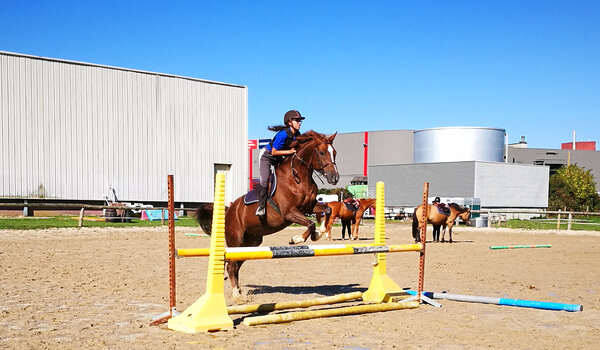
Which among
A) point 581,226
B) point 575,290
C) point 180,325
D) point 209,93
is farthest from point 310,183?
point 209,93

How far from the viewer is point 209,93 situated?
44.8 metres

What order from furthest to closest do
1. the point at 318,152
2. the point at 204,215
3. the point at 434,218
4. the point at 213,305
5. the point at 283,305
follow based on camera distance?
the point at 434,218
the point at 204,215
the point at 318,152
the point at 283,305
the point at 213,305

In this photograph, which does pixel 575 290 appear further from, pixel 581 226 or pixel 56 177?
pixel 56 177

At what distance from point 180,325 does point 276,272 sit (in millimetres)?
5590

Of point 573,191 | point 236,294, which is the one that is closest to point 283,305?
point 236,294

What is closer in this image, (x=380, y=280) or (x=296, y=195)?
(x=296, y=195)

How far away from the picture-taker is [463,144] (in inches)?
2148

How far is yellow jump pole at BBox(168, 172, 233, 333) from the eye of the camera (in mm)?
6020

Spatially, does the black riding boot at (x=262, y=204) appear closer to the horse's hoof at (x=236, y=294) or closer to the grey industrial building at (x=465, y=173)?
the horse's hoof at (x=236, y=294)

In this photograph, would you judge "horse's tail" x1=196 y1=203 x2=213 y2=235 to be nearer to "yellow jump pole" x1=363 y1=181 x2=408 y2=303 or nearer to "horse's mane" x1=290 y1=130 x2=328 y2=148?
"horse's mane" x1=290 y1=130 x2=328 y2=148

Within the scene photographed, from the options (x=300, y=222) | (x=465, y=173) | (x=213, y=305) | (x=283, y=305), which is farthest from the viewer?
(x=465, y=173)

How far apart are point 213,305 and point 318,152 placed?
272cm

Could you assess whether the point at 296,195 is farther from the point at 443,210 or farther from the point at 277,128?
the point at 443,210

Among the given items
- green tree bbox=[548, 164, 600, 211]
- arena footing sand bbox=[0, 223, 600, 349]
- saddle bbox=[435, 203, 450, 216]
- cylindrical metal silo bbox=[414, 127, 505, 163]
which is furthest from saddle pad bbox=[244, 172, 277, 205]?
green tree bbox=[548, 164, 600, 211]
